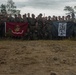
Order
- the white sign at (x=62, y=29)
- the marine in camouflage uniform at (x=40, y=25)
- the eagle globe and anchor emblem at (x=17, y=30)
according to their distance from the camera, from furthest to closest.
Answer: the white sign at (x=62, y=29) → the marine in camouflage uniform at (x=40, y=25) → the eagle globe and anchor emblem at (x=17, y=30)

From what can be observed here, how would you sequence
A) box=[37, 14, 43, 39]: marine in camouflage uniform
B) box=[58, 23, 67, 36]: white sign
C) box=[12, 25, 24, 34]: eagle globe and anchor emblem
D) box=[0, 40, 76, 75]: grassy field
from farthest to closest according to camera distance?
1. box=[58, 23, 67, 36]: white sign
2. box=[37, 14, 43, 39]: marine in camouflage uniform
3. box=[12, 25, 24, 34]: eagle globe and anchor emblem
4. box=[0, 40, 76, 75]: grassy field

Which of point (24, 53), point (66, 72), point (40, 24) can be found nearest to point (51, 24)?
point (40, 24)

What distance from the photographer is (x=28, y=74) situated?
27.8 ft

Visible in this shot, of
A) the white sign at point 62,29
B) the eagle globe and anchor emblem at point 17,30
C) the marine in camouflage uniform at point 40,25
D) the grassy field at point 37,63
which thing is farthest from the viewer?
the white sign at point 62,29

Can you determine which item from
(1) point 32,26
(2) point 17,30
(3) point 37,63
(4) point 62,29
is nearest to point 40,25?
(1) point 32,26

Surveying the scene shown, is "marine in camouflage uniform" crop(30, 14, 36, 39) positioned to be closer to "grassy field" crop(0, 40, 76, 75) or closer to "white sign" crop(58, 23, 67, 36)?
"white sign" crop(58, 23, 67, 36)

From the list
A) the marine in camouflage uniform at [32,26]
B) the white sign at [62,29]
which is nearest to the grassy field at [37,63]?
the marine in camouflage uniform at [32,26]

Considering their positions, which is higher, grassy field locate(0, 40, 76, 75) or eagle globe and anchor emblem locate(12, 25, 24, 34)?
eagle globe and anchor emblem locate(12, 25, 24, 34)

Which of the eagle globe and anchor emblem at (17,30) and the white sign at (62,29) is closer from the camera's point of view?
the eagle globe and anchor emblem at (17,30)

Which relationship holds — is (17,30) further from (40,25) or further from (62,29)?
(62,29)

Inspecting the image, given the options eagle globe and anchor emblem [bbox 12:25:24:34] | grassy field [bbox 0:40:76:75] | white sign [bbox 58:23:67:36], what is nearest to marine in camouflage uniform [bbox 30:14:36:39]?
eagle globe and anchor emblem [bbox 12:25:24:34]

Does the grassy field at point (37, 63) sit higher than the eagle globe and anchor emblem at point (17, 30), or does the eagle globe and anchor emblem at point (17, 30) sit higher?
the eagle globe and anchor emblem at point (17, 30)

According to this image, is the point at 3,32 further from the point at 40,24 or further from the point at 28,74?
the point at 28,74

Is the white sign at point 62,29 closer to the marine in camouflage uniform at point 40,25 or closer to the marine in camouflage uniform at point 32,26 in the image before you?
the marine in camouflage uniform at point 40,25
